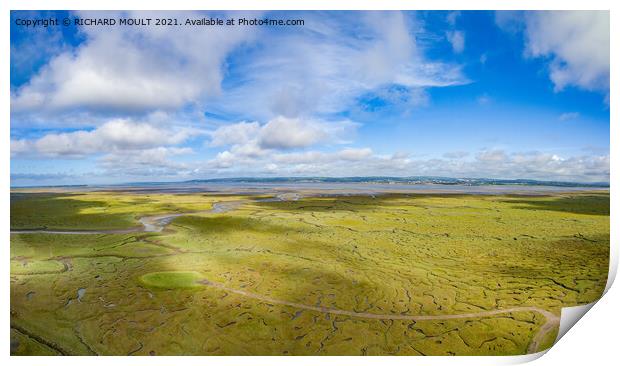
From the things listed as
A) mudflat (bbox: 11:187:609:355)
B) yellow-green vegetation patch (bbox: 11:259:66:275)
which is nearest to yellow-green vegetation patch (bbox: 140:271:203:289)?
mudflat (bbox: 11:187:609:355)

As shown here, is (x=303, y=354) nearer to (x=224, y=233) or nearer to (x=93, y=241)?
(x=224, y=233)

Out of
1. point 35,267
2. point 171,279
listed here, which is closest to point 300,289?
point 171,279

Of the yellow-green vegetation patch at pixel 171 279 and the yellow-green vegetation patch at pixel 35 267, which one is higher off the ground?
the yellow-green vegetation patch at pixel 35 267

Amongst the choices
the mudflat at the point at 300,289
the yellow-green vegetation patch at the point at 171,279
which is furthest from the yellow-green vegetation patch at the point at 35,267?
the yellow-green vegetation patch at the point at 171,279

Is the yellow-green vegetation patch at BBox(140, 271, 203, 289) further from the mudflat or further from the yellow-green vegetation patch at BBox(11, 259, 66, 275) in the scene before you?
the yellow-green vegetation patch at BBox(11, 259, 66, 275)

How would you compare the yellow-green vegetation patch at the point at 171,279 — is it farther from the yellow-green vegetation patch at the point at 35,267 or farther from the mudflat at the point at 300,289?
the yellow-green vegetation patch at the point at 35,267

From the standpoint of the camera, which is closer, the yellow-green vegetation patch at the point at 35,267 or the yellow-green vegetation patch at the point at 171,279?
the yellow-green vegetation patch at the point at 171,279

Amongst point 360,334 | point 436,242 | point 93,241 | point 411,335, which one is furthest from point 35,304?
point 436,242

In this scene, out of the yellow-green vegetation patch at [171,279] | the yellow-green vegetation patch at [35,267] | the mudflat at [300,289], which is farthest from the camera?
the yellow-green vegetation patch at [35,267]
